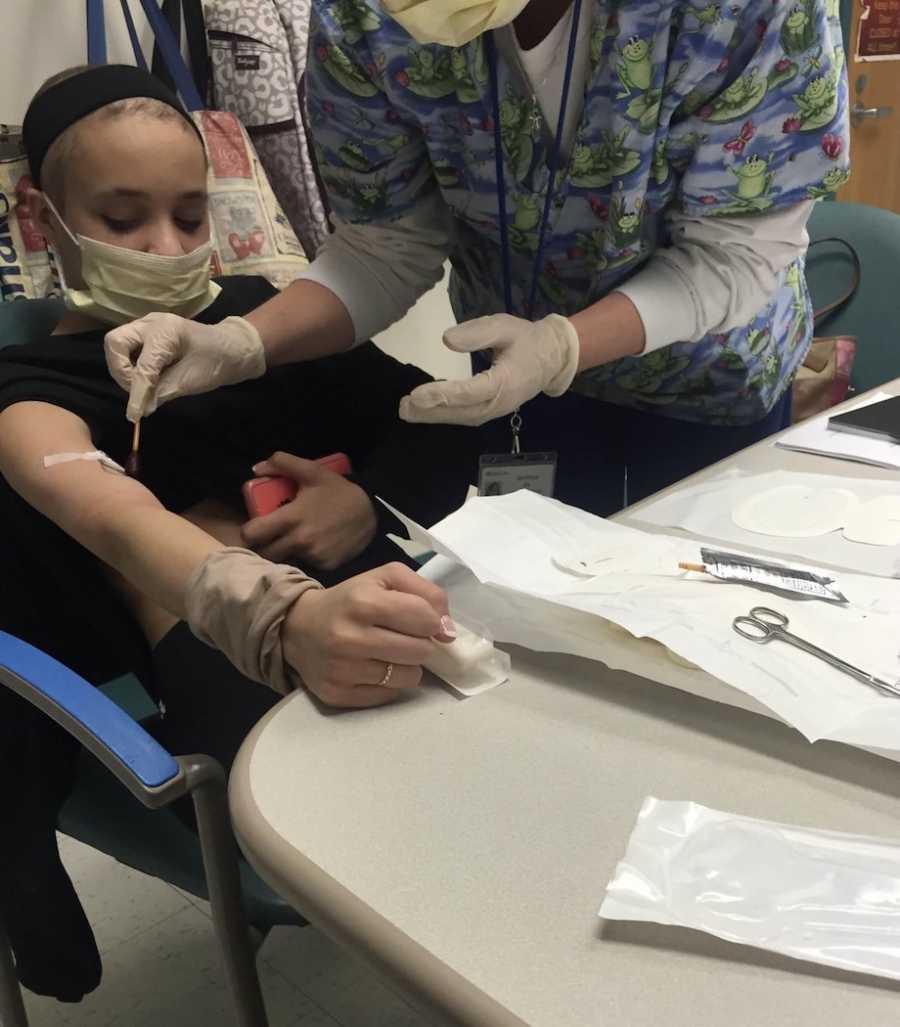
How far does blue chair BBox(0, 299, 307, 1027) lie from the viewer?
2.20 feet

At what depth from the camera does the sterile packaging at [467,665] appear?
0.64 m

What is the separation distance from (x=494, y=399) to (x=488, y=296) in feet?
1.14

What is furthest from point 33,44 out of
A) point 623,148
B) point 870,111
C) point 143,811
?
point 870,111

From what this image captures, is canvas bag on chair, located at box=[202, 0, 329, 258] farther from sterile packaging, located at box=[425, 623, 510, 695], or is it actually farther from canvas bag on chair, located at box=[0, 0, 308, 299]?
sterile packaging, located at box=[425, 623, 510, 695]

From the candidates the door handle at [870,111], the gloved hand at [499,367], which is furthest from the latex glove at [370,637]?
the door handle at [870,111]

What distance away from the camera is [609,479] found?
1374mm

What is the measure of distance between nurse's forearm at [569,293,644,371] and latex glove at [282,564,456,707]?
0.44 metres

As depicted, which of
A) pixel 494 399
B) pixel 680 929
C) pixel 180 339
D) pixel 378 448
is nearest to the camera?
pixel 680 929

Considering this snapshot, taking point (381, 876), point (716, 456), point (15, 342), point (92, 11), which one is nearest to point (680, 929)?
point (381, 876)

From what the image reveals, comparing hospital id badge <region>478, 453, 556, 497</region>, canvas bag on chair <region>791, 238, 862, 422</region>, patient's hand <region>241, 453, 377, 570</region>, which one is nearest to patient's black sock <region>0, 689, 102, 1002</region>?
patient's hand <region>241, 453, 377, 570</region>

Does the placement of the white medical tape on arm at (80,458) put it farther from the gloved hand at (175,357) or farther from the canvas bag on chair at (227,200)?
the canvas bag on chair at (227,200)

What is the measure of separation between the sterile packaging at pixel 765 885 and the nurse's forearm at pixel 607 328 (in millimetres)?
596

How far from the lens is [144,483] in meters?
1.17

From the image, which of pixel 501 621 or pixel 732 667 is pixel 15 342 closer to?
pixel 501 621
